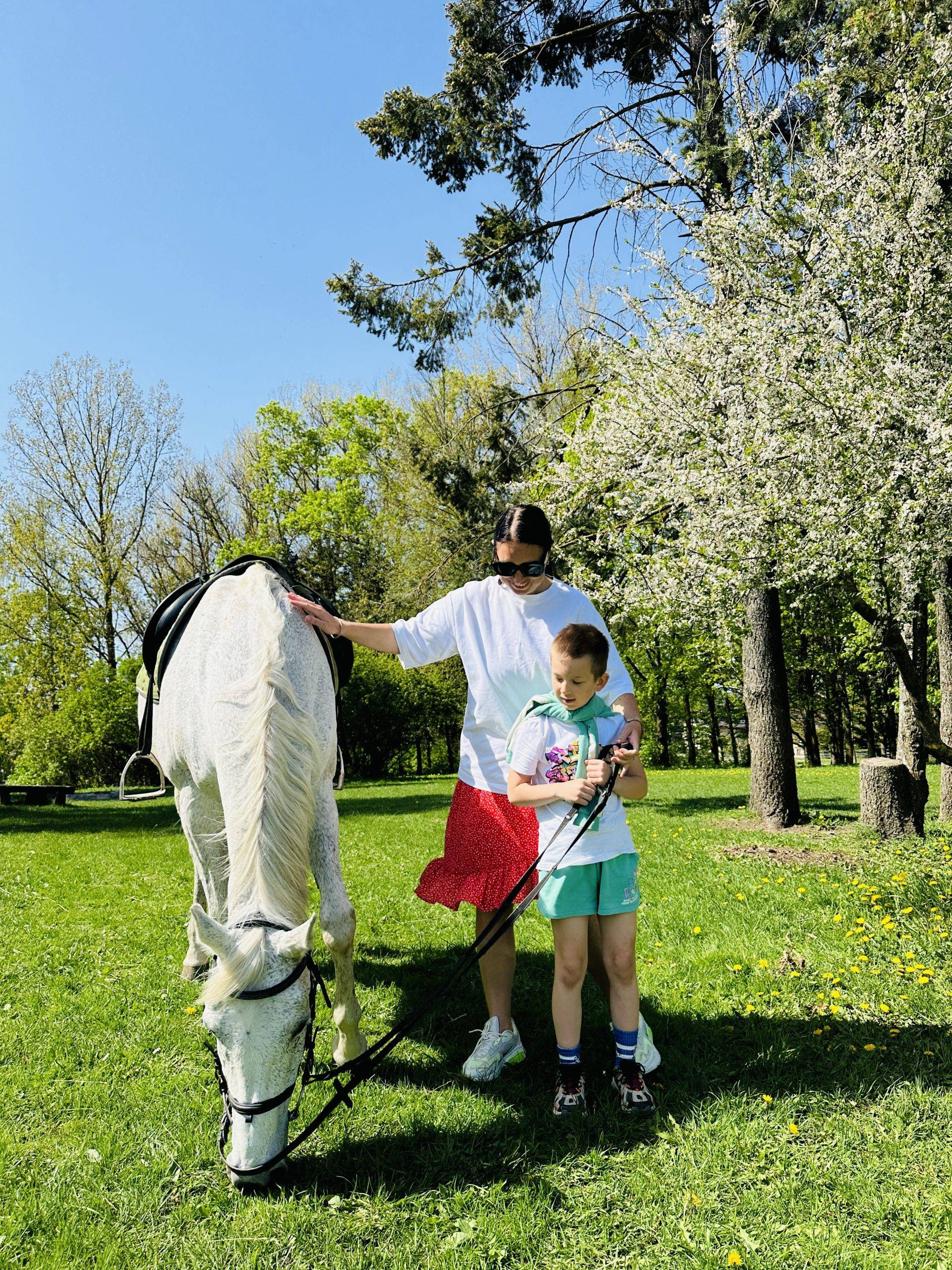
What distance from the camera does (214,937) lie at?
2.19m

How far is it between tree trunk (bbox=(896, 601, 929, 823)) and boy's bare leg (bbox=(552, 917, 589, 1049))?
242 inches

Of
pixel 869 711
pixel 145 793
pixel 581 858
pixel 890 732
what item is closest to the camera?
pixel 581 858

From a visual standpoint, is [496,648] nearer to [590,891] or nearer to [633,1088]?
[590,891]

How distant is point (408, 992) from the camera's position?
4281 millimetres

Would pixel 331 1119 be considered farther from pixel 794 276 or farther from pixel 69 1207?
pixel 794 276

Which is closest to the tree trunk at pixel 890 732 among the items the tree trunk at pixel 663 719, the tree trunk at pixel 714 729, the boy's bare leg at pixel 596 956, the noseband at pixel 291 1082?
the tree trunk at pixel 714 729

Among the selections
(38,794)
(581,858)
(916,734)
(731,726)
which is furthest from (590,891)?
(731,726)

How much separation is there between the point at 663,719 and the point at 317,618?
27666 mm

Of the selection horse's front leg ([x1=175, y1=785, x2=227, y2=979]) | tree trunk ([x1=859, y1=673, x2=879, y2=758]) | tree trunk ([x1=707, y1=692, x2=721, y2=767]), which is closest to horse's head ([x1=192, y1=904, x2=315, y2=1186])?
horse's front leg ([x1=175, y1=785, x2=227, y2=979])

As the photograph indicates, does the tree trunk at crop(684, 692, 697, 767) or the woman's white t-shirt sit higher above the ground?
the woman's white t-shirt

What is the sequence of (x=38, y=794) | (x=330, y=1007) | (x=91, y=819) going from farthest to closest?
(x=38, y=794), (x=91, y=819), (x=330, y=1007)

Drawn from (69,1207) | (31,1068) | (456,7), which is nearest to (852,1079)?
(69,1207)

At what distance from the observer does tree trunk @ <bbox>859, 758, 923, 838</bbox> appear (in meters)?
7.62

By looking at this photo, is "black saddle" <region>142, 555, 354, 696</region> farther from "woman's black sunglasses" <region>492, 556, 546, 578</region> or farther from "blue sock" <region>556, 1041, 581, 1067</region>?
"blue sock" <region>556, 1041, 581, 1067</region>
